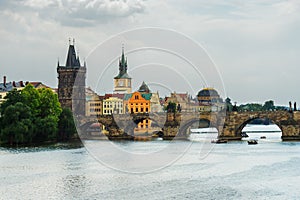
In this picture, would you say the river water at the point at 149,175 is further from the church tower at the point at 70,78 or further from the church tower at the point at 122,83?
the church tower at the point at 122,83

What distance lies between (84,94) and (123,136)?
610 inches

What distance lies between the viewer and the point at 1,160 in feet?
155

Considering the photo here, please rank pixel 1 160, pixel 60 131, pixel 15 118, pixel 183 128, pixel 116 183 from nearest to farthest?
1. pixel 116 183
2. pixel 1 160
3. pixel 15 118
4. pixel 60 131
5. pixel 183 128

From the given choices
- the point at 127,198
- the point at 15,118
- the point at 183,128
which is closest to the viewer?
the point at 127,198

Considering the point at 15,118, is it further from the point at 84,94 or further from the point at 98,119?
the point at 84,94

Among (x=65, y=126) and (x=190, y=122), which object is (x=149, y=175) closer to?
(x=65, y=126)

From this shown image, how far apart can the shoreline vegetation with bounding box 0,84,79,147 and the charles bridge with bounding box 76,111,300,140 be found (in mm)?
8819

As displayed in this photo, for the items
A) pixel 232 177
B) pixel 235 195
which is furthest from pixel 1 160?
pixel 235 195

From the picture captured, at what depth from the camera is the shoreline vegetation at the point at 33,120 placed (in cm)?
6112

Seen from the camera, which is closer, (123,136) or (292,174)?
(292,174)

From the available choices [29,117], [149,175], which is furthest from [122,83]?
[149,175]

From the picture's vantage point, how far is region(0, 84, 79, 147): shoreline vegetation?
61.1 meters

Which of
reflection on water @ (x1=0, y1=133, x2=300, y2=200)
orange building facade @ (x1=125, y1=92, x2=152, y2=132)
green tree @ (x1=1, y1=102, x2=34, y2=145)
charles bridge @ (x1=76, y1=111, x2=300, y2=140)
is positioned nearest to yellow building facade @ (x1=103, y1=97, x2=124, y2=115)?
orange building facade @ (x1=125, y1=92, x2=152, y2=132)

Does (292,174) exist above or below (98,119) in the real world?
below
